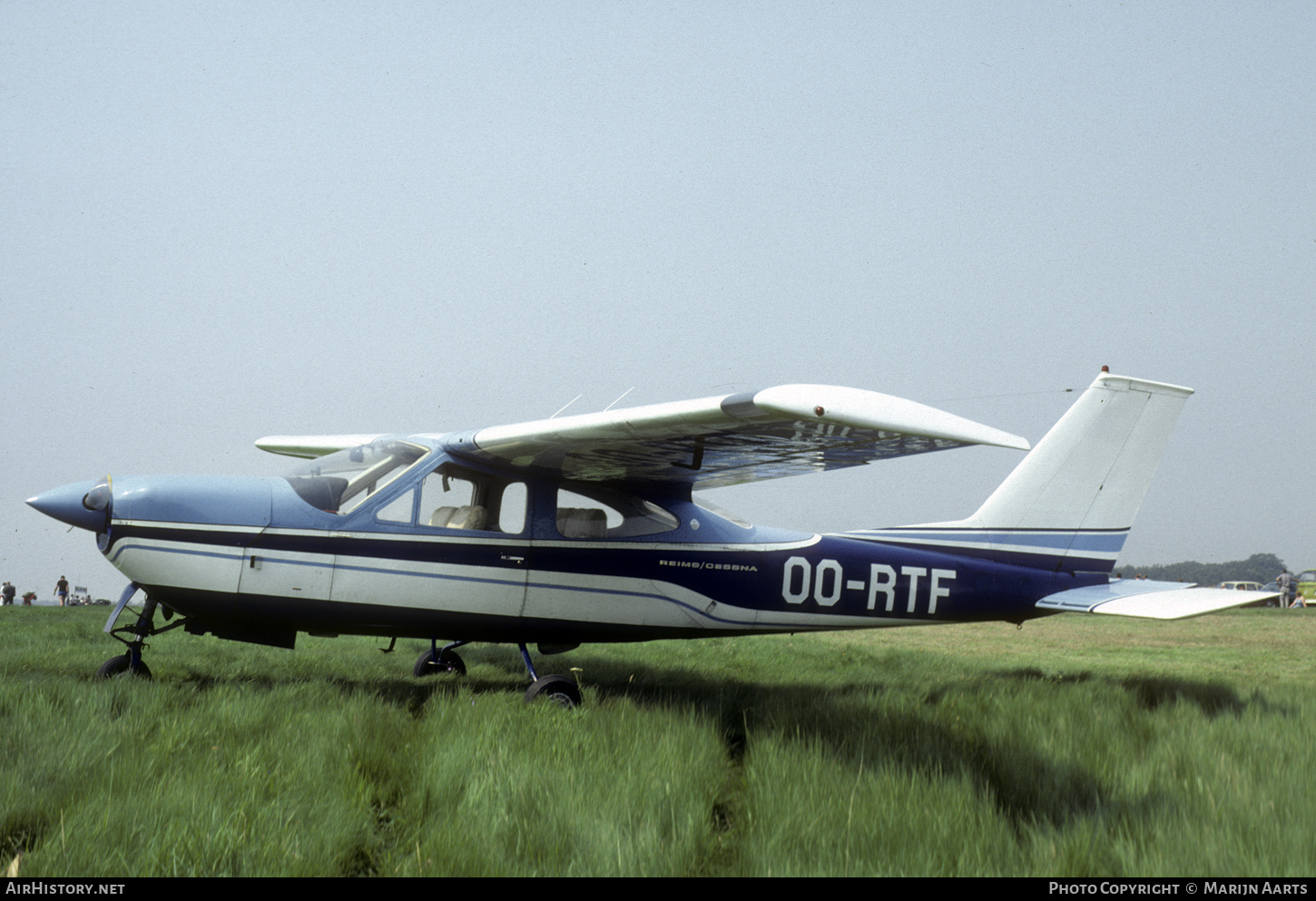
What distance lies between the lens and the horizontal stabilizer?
21.2ft

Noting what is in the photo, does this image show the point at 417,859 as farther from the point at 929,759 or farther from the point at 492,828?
the point at 929,759

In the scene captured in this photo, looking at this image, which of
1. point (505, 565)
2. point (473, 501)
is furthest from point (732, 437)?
point (473, 501)

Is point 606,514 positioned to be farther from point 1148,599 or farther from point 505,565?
point 1148,599

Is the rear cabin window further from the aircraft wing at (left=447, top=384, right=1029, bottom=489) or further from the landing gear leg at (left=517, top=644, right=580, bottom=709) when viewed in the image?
the landing gear leg at (left=517, top=644, right=580, bottom=709)

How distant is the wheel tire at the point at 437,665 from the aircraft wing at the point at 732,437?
2.68 m

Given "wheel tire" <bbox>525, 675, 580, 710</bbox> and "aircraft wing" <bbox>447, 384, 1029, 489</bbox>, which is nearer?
"aircraft wing" <bbox>447, 384, 1029, 489</bbox>

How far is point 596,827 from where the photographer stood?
2.97 meters

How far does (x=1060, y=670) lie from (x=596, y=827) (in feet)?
24.7

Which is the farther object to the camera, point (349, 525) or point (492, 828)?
point (349, 525)

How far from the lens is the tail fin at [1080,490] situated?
7.80 m

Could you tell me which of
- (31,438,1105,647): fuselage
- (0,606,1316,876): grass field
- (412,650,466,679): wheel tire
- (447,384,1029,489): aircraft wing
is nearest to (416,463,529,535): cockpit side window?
(31,438,1105,647): fuselage

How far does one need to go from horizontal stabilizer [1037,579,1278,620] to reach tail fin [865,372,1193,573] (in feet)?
1.08

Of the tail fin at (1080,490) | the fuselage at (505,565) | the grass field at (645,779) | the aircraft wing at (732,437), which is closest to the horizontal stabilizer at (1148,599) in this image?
the fuselage at (505,565)
